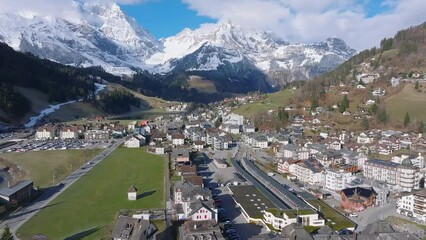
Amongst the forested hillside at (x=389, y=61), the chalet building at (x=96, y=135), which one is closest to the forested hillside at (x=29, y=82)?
the chalet building at (x=96, y=135)

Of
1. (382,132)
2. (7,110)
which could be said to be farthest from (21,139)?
(382,132)

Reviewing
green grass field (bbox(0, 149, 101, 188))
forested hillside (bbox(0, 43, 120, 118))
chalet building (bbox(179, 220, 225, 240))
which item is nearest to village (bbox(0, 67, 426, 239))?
chalet building (bbox(179, 220, 225, 240))

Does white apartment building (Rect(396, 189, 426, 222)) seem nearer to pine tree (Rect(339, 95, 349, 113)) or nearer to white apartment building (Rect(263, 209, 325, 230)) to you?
white apartment building (Rect(263, 209, 325, 230))

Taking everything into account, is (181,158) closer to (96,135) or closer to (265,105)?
(96,135)

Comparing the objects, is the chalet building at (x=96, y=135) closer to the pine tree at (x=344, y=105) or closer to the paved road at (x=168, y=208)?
the paved road at (x=168, y=208)

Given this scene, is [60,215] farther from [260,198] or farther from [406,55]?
[406,55]
